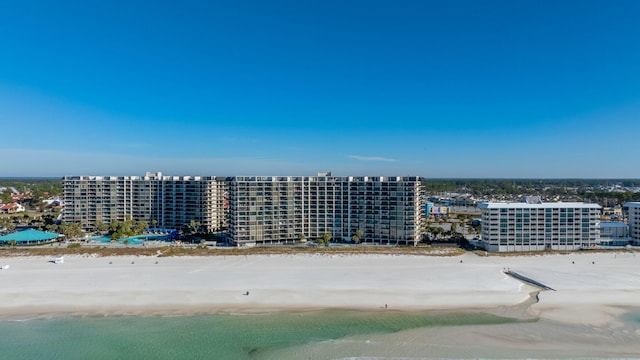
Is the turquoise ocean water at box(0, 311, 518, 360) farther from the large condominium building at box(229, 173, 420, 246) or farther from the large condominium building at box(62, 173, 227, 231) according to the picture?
the large condominium building at box(62, 173, 227, 231)

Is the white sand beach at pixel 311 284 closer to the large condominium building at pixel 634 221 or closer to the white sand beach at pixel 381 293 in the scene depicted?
the white sand beach at pixel 381 293

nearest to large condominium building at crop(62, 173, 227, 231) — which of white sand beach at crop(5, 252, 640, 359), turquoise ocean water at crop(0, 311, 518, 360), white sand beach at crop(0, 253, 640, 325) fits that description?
white sand beach at crop(5, 252, 640, 359)

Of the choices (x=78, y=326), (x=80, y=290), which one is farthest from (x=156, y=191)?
(x=78, y=326)

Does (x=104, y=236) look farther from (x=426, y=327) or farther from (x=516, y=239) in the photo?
(x=516, y=239)

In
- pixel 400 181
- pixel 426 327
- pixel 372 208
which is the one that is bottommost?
pixel 426 327

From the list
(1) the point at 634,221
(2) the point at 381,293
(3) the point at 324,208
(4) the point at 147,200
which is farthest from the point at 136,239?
(1) the point at 634,221

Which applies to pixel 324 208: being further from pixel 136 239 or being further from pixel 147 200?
pixel 147 200
